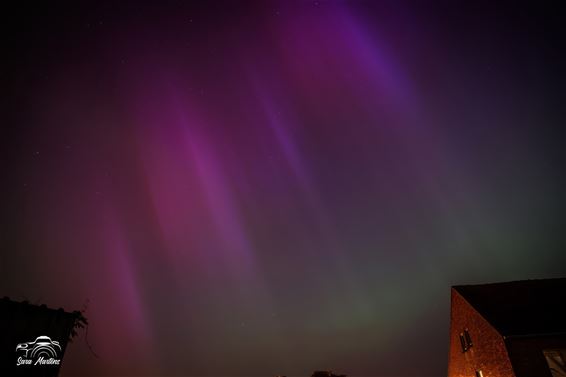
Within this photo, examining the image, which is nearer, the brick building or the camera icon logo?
the camera icon logo

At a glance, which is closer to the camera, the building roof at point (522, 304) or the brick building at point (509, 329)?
the brick building at point (509, 329)

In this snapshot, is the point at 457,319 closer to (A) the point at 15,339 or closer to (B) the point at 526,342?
(B) the point at 526,342

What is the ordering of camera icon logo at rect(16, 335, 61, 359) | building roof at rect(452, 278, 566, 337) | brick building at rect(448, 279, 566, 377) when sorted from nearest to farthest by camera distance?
1. camera icon logo at rect(16, 335, 61, 359)
2. brick building at rect(448, 279, 566, 377)
3. building roof at rect(452, 278, 566, 337)

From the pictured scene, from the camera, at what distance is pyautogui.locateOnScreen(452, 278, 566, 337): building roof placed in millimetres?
19406

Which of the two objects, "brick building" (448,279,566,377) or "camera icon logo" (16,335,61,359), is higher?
"brick building" (448,279,566,377)

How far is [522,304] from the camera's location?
22484mm

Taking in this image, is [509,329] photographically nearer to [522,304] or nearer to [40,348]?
[522,304]

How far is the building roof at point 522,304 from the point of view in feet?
63.7

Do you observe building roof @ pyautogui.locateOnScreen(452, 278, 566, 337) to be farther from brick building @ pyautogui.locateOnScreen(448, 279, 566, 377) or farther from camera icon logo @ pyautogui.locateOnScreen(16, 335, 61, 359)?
camera icon logo @ pyautogui.locateOnScreen(16, 335, 61, 359)

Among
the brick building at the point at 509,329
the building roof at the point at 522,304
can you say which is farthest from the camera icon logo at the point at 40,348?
the building roof at the point at 522,304

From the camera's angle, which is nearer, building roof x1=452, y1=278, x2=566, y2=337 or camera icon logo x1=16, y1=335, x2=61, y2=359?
camera icon logo x1=16, y1=335, x2=61, y2=359

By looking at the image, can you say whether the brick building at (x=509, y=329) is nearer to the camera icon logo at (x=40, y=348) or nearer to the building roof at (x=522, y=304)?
the building roof at (x=522, y=304)

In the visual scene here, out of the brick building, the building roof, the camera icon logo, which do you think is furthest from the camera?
the building roof

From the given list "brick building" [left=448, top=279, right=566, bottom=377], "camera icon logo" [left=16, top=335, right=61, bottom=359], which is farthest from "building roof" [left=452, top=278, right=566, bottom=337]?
"camera icon logo" [left=16, top=335, right=61, bottom=359]
